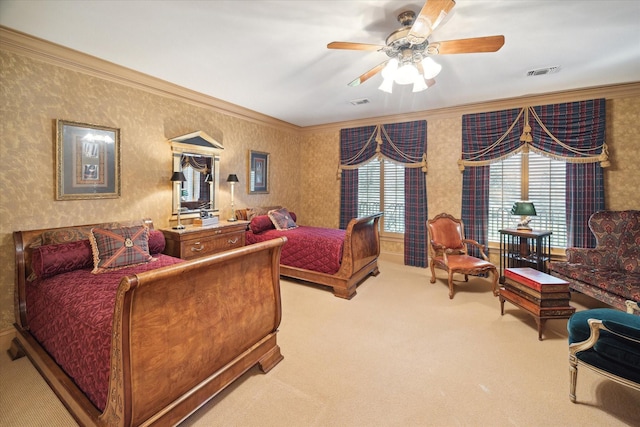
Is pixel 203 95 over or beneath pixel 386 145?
over

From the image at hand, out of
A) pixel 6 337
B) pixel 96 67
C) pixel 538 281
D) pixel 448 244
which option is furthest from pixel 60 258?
pixel 448 244

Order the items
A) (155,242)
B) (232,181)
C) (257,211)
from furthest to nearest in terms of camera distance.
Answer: (257,211) → (232,181) → (155,242)

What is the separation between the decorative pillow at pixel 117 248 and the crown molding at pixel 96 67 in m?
1.72

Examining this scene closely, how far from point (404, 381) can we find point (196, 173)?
12.1ft

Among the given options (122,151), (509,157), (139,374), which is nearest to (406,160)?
(509,157)

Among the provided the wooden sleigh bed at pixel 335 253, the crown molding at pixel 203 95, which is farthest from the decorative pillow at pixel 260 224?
the crown molding at pixel 203 95

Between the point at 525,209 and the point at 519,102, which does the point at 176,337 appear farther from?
the point at 519,102

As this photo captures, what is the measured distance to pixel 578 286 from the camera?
321 cm

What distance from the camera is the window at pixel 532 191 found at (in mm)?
4148

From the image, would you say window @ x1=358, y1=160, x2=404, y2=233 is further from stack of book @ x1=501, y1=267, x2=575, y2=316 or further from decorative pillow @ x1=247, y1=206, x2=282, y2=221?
stack of book @ x1=501, y1=267, x2=575, y2=316

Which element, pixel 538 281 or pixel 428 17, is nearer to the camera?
pixel 428 17

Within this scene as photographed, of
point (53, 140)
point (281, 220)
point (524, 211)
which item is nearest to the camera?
point (53, 140)

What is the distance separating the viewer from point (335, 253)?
12.5 ft

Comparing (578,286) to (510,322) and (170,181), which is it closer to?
(510,322)
